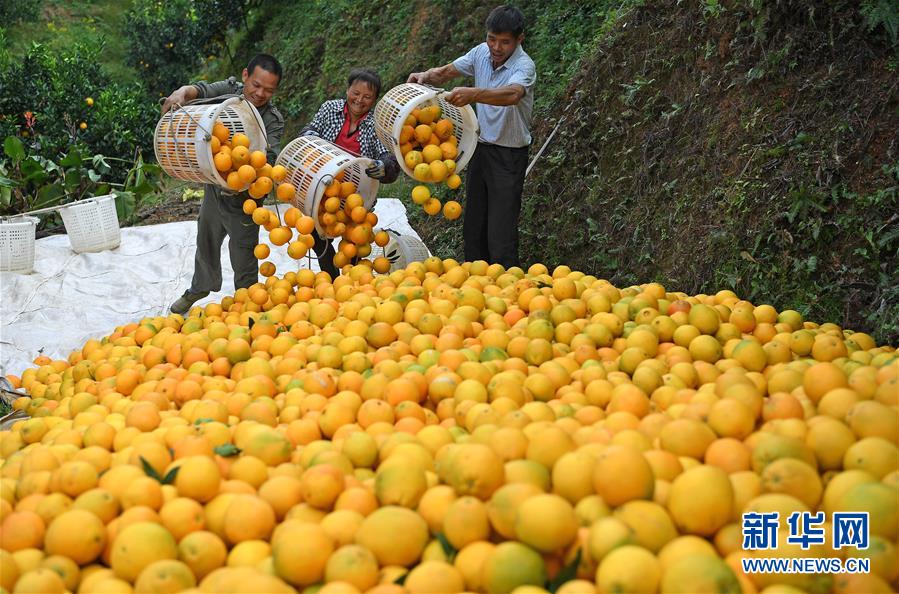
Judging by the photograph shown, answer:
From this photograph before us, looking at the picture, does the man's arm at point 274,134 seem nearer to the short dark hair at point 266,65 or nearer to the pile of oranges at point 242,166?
the short dark hair at point 266,65

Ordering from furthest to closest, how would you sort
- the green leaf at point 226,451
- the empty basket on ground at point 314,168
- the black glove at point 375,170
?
the black glove at point 375,170, the empty basket on ground at point 314,168, the green leaf at point 226,451

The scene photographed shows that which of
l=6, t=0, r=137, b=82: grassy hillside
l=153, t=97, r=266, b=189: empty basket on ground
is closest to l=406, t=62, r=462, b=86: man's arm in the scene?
l=153, t=97, r=266, b=189: empty basket on ground

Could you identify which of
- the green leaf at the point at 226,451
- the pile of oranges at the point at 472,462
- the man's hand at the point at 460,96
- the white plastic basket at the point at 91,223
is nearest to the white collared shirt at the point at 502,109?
the man's hand at the point at 460,96

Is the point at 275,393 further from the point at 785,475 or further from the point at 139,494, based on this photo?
the point at 785,475

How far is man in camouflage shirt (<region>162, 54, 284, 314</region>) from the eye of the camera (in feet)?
17.5

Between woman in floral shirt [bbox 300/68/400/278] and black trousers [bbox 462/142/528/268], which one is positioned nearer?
woman in floral shirt [bbox 300/68/400/278]

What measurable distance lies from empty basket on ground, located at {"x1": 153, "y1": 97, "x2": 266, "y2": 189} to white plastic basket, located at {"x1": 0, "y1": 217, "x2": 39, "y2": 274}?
302 centimetres

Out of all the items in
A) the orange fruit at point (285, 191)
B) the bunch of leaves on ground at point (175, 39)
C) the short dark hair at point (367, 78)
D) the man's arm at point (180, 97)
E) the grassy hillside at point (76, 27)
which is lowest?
the orange fruit at point (285, 191)

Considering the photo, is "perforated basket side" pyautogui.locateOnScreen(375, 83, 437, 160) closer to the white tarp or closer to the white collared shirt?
the white collared shirt

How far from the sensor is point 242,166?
14.8 feet

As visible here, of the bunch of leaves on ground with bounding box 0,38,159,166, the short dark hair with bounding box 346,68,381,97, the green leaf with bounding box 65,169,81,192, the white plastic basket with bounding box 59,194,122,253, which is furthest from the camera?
the bunch of leaves on ground with bounding box 0,38,159,166

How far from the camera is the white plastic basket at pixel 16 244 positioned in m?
6.85

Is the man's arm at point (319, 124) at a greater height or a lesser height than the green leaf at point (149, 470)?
greater

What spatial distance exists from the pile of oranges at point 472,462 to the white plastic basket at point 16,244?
409 cm
